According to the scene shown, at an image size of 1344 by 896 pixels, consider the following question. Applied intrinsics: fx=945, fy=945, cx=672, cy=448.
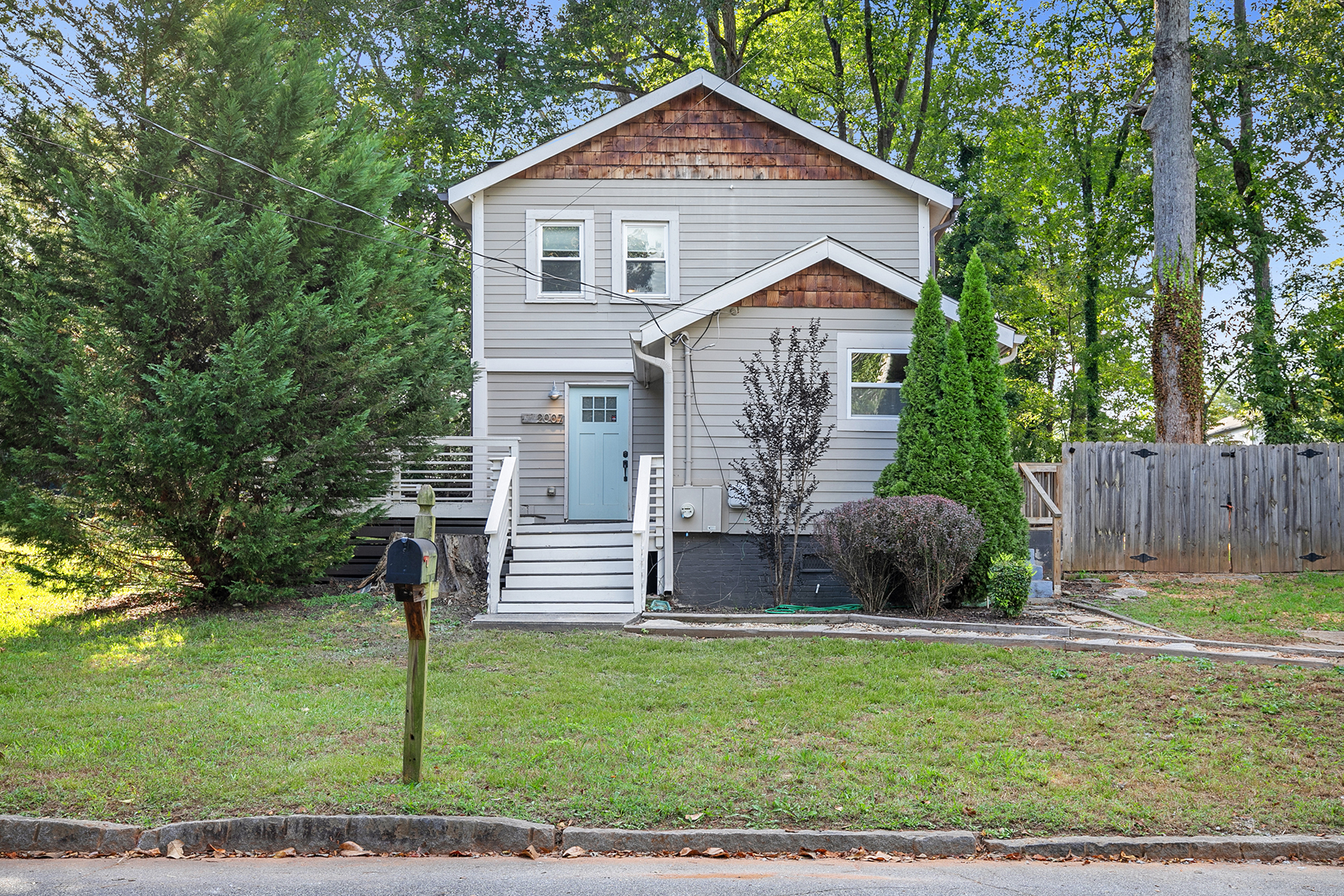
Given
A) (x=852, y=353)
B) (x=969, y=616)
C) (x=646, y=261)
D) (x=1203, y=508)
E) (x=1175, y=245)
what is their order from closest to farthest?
(x=969, y=616) < (x=852, y=353) < (x=1203, y=508) < (x=646, y=261) < (x=1175, y=245)

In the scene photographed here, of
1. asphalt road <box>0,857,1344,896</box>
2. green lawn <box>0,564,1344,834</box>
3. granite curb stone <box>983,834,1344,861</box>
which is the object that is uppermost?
Result: green lawn <box>0,564,1344,834</box>

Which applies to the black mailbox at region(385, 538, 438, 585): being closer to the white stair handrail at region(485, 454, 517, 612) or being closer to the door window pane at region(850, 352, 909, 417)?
the white stair handrail at region(485, 454, 517, 612)

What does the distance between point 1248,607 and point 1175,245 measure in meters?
7.26

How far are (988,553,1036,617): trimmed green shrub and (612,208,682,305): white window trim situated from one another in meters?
7.05

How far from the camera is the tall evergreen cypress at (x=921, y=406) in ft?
36.7

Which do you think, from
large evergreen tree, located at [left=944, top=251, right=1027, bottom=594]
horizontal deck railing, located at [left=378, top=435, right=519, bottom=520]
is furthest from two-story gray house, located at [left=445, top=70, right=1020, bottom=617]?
large evergreen tree, located at [left=944, top=251, right=1027, bottom=594]

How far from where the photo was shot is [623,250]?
14.8m

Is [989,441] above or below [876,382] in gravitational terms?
below

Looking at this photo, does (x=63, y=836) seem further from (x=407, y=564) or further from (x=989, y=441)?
(x=989, y=441)

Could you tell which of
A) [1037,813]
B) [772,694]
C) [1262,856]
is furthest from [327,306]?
[1262,856]

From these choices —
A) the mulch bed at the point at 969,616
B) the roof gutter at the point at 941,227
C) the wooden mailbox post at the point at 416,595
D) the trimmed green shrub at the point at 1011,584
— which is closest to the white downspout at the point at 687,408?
the mulch bed at the point at 969,616

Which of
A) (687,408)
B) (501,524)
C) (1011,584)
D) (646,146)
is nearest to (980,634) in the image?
(1011,584)

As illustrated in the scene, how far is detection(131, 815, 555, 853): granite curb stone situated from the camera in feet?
15.1

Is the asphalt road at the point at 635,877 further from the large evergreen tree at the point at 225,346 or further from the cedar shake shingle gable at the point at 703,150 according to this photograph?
the cedar shake shingle gable at the point at 703,150
